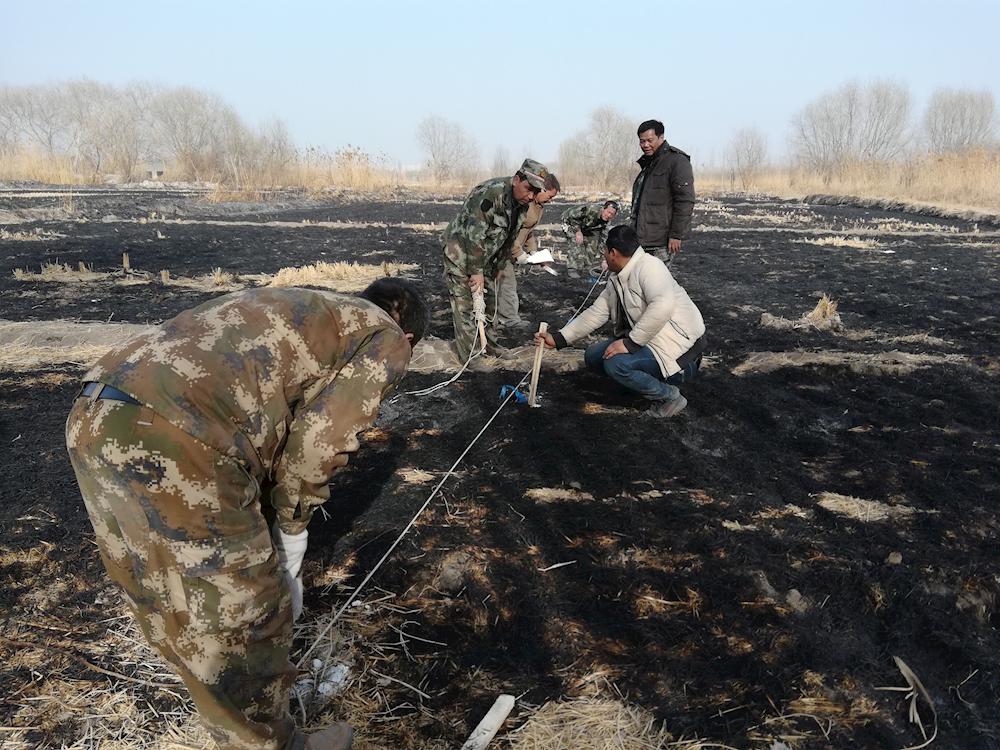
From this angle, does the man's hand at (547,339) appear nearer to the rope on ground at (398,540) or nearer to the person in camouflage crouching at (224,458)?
the rope on ground at (398,540)

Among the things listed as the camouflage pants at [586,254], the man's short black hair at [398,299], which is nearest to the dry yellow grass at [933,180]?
the camouflage pants at [586,254]

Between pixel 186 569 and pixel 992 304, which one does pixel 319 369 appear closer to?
pixel 186 569

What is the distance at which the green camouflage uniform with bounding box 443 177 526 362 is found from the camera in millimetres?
5359

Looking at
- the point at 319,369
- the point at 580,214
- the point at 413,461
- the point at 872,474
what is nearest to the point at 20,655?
the point at 319,369

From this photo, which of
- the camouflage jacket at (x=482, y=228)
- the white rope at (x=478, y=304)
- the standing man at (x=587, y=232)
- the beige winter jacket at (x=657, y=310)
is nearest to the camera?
the beige winter jacket at (x=657, y=310)

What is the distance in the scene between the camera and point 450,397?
4879 mm

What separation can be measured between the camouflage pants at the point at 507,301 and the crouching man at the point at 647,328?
2.46 metres

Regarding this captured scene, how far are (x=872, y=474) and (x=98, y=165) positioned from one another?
37301 millimetres

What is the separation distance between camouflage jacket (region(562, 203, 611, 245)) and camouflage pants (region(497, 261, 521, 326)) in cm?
205

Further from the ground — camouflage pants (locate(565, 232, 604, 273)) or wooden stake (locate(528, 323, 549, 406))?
camouflage pants (locate(565, 232, 604, 273))

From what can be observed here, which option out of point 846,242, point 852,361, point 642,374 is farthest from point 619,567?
point 846,242

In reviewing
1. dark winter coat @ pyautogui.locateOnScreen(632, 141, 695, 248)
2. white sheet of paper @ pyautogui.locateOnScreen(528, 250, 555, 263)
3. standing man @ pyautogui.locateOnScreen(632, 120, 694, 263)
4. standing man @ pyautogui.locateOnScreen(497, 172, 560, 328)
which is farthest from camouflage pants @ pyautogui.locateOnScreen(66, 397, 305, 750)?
white sheet of paper @ pyautogui.locateOnScreen(528, 250, 555, 263)

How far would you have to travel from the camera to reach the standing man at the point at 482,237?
522 cm

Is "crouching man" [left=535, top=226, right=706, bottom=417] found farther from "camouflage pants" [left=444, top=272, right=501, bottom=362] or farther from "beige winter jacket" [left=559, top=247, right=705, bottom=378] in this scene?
"camouflage pants" [left=444, top=272, right=501, bottom=362]
